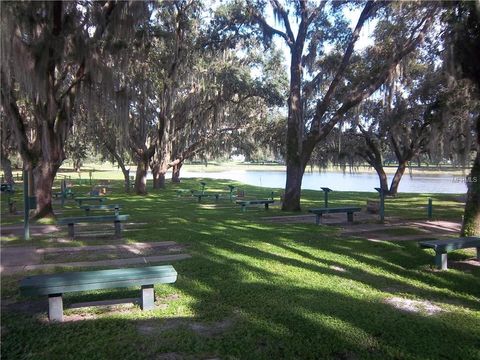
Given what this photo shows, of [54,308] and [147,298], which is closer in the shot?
[54,308]

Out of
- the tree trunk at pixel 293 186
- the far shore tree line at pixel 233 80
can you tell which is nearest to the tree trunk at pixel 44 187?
the far shore tree line at pixel 233 80

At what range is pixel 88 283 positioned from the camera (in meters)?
3.94

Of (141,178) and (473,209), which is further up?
(141,178)

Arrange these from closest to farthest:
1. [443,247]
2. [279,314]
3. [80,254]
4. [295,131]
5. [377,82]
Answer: [279,314] < [443,247] < [80,254] < [377,82] < [295,131]

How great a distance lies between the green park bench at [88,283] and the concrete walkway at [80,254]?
1873 millimetres

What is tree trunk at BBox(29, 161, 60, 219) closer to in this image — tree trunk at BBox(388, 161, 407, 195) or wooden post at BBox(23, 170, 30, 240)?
wooden post at BBox(23, 170, 30, 240)

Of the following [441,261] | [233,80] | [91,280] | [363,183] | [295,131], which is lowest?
[363,183]

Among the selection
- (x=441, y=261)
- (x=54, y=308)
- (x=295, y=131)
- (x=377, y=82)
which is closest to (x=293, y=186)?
(x=295, y=131)

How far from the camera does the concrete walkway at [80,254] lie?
5.97 metres

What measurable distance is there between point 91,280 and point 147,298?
23.2 inches

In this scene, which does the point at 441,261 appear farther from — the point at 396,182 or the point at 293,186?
the point at 396,182

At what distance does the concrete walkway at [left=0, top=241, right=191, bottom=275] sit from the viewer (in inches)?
235

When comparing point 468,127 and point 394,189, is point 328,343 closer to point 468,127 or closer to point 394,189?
point 468,127

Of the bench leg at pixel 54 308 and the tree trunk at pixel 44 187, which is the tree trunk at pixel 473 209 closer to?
the bench leg at pixel 54 308
